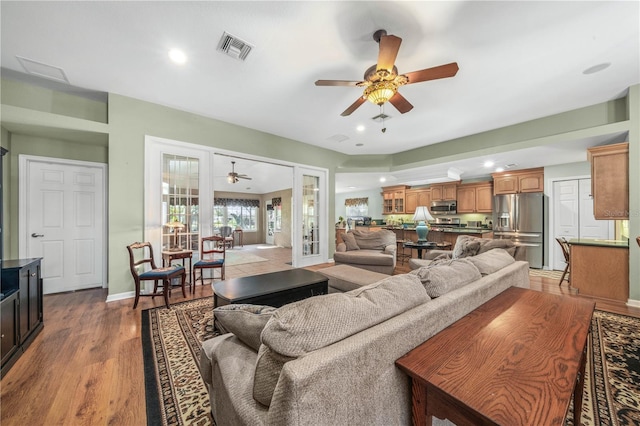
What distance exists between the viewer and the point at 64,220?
3.78m

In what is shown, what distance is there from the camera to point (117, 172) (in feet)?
11.3

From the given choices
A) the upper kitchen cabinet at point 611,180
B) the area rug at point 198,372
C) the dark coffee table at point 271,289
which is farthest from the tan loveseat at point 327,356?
the upper kitchen cabinet at point 611,180

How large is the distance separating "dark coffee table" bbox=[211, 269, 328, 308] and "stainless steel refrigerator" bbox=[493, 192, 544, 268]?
4.93 metres

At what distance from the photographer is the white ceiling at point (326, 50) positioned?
6.74 feet

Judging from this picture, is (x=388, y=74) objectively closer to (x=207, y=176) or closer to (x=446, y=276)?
(x=446, y=276)

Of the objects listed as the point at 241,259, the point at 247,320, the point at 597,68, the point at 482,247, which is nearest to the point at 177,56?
the point at 247,320

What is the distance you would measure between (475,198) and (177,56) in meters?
7.01

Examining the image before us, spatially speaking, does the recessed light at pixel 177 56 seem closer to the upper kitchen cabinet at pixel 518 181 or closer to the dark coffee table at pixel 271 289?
the dark coffee table at pixel 271 289

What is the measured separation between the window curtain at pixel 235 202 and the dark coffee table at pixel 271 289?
827cm

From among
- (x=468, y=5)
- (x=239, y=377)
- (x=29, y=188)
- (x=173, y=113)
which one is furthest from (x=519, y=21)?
(x=29, y=188)

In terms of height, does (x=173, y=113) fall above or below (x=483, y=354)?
above

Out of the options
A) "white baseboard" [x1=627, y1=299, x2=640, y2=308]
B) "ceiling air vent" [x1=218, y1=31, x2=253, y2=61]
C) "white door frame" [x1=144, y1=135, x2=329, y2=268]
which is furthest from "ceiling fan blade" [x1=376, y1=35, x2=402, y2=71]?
"white baseboard" [x1=627, y1=299, x2=640, y2=308]

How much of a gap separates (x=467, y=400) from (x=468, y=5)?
2648 mm

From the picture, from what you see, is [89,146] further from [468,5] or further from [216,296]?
[468,5]
